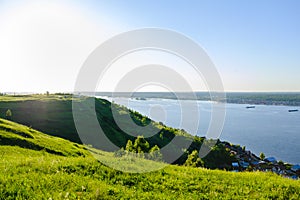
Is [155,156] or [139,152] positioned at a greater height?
[139,152]

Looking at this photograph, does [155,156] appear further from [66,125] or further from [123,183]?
[66,125]

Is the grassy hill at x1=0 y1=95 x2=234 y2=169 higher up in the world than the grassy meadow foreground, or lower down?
lower down

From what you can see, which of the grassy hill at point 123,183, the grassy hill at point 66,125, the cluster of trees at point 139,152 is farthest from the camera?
the grassy hill at point 66,125

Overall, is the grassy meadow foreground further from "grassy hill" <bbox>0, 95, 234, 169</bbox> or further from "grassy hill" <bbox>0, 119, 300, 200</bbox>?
"grassy hill" <bbox>0, 95, 234, 169</bbox>

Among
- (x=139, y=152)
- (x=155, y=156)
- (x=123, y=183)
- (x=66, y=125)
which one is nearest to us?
(x=123, y=183)

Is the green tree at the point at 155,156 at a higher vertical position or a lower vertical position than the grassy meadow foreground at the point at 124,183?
lower

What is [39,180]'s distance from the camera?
7.29 metres

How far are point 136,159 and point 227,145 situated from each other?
375 ft

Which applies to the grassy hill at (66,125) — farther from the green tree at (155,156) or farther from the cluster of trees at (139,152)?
the green tree at (155,156)

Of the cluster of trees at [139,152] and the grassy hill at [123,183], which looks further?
the cluster of trees at [139,152]

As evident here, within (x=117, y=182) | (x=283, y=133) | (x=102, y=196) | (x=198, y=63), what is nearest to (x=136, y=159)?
(x=117, y=182)

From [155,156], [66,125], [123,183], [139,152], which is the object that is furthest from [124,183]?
[66,125]

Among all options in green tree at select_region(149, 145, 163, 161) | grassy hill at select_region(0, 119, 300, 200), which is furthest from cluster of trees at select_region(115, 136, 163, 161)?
grassy hill at select_region(0, 119, 300, 200)

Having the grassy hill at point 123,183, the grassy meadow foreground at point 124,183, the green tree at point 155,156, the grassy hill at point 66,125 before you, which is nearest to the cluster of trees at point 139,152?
the green tree at point 155,156
